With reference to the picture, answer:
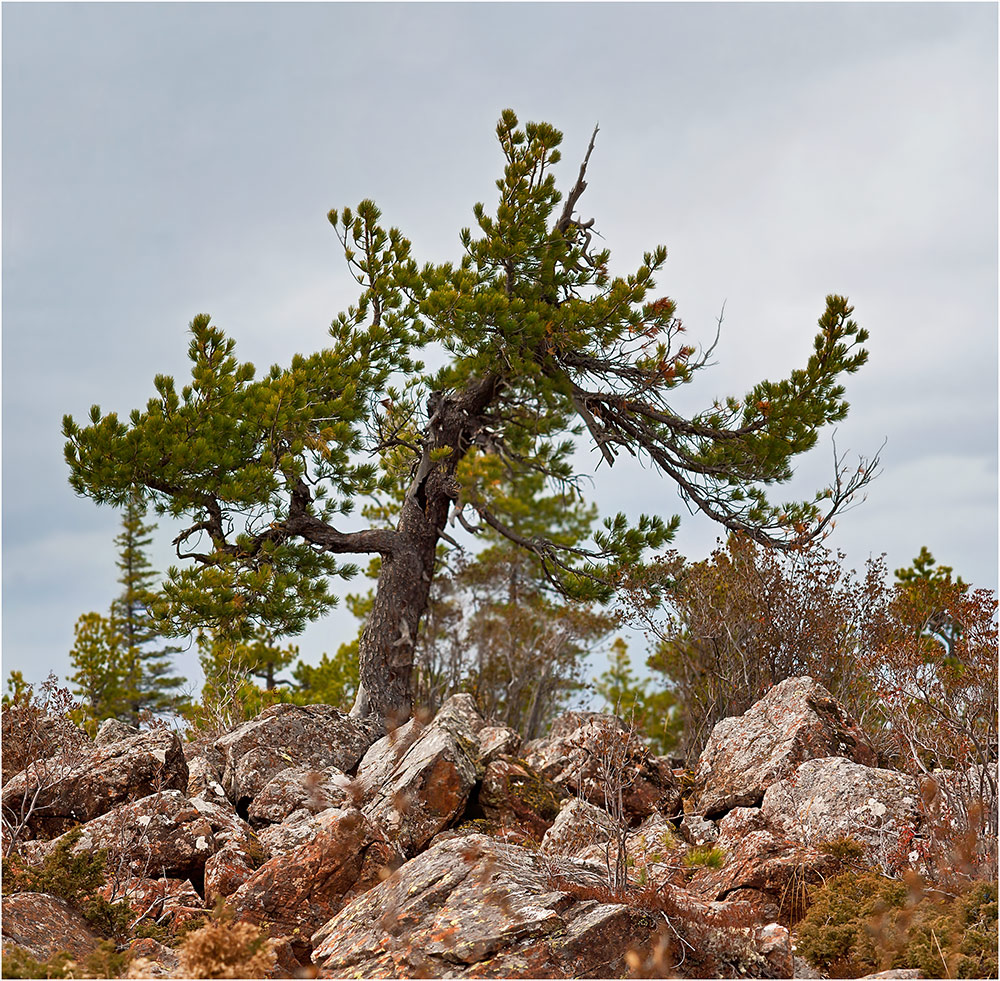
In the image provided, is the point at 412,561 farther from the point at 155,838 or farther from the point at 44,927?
the point at 44,927

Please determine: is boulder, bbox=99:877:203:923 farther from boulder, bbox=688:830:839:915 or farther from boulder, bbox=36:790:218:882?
boulder, bbox=688:830:839:915

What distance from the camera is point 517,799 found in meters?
8.33

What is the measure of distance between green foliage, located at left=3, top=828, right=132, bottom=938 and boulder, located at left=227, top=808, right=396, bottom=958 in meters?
0.67

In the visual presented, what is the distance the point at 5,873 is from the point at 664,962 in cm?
398

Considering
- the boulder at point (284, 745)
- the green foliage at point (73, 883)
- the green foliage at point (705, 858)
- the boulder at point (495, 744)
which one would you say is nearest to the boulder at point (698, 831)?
the green foliage at point (705, 858)

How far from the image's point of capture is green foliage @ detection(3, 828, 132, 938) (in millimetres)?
5797

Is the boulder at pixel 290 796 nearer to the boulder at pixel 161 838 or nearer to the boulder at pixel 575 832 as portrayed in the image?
the boulder at pixel 161 838

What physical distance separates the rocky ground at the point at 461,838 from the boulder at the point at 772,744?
0.02 m

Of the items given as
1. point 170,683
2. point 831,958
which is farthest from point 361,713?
point 170,683

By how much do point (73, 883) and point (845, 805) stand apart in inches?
203

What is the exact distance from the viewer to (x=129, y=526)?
91.7ft

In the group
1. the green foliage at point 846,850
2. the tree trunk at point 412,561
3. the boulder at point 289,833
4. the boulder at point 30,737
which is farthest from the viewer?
the tree trunk at point 412,561

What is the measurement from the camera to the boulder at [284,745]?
8.81 m

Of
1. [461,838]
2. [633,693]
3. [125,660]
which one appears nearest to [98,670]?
[125,660]
